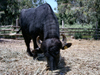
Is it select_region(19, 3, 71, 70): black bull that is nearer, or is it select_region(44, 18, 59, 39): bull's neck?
select_region(19, 3, 71, 70): black bull

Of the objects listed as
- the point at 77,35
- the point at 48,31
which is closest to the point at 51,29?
the point at 48,31

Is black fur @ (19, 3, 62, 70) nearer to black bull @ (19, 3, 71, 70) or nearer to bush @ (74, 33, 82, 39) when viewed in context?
black bull @ (19, 3, 71, 70)

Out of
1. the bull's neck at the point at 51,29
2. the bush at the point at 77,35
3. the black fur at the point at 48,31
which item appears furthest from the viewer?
the bush at the point at 77,35

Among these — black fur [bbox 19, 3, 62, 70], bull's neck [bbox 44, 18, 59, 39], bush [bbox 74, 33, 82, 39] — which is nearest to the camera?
black fur [bbox 19, 3, 62, 70]

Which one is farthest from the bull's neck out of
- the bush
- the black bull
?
the bush

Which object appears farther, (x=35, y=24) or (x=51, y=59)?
(x=35, y=24)

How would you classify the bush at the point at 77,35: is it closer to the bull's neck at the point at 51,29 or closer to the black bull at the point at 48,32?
the black bull at the point at 48,32

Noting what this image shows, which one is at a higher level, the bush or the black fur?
the black fur

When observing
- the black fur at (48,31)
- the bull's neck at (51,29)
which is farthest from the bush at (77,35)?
the bull's neck at (51,29)

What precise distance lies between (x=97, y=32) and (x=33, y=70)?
12225 millimetres

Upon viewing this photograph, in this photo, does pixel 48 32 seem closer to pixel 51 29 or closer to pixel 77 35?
pixel 51 29

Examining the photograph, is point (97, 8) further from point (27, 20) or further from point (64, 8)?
point (27, 20)

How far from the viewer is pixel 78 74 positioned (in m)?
3.55

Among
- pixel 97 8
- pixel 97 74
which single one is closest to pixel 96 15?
pixel 97 8
